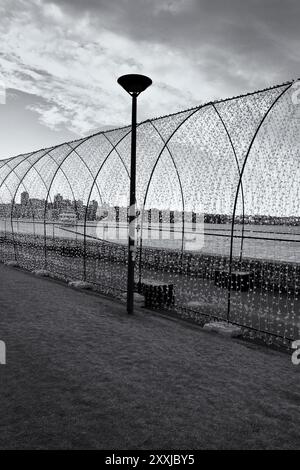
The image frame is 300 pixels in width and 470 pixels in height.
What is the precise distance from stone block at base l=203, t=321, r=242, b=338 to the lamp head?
4.47 meters

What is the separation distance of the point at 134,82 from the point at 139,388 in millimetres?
5245

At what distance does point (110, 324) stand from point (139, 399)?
9.30ft

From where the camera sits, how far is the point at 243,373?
439 cm

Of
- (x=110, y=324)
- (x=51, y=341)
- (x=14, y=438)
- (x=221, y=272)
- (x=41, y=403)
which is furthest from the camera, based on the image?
(x=221, y=272)

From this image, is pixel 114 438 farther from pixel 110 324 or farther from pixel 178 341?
pixel 110 324

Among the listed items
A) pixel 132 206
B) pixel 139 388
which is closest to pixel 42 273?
pixel 132 206

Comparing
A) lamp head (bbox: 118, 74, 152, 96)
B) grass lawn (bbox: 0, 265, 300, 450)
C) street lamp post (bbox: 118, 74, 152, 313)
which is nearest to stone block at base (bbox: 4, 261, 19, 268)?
grass lawn (bbox: 0, 265, 300, 450)

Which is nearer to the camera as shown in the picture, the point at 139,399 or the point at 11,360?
the point at 139,399

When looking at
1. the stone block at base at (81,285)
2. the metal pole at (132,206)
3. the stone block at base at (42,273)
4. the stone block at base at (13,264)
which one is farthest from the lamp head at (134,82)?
the stone block at base at (13,264)

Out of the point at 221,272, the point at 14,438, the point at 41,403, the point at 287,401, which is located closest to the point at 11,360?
the point at 41,403

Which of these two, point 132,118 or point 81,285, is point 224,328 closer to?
point 132,118

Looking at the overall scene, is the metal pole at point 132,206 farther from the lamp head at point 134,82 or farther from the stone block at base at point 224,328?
the stone block at base at point 224,328

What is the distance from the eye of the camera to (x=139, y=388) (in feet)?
12.7
